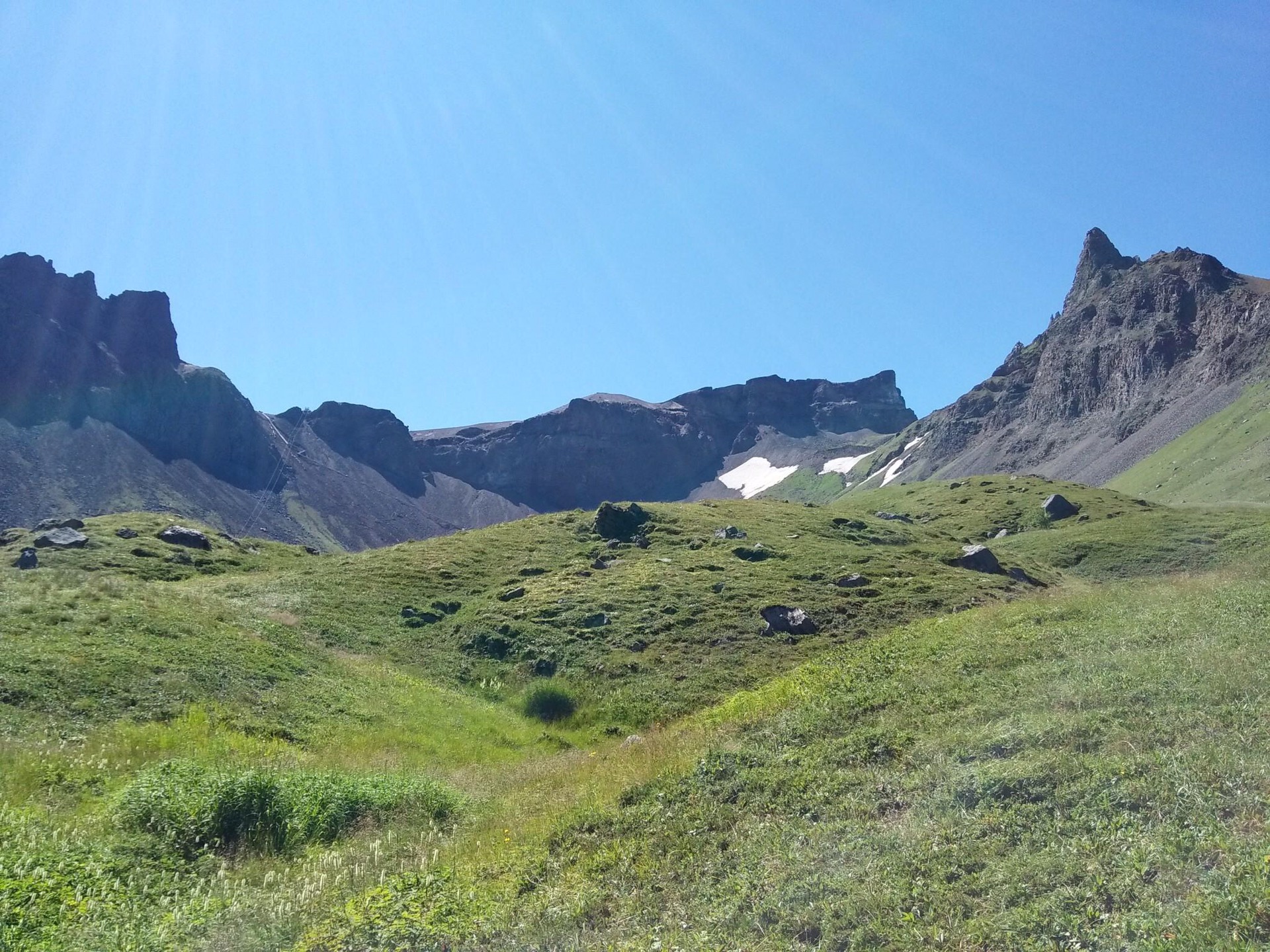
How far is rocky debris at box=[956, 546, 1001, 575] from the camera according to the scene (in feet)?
161

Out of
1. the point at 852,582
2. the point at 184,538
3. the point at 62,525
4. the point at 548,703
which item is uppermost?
the point at 62,525

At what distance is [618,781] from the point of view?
14.6 m

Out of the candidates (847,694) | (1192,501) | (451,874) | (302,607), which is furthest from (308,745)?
(1192,501)

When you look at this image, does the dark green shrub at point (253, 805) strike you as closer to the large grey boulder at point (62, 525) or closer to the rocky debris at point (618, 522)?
the rocky debris at point (618, 522)

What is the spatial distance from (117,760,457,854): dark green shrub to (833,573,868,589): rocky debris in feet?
98.6

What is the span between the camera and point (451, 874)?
37.1ft

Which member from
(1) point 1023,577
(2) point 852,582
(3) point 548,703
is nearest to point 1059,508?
(1) point 1023,577

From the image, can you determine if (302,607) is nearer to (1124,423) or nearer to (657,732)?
(657,732)

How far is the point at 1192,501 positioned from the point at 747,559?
85975 millimetres

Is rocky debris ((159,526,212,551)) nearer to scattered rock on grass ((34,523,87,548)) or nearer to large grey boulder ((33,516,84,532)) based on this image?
large grey boulder ((33,516,84,532))

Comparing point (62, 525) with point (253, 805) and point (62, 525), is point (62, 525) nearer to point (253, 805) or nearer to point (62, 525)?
point (62, 525)

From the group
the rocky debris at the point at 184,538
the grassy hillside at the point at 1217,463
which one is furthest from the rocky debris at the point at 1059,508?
the rocky debris at the point at 184,538

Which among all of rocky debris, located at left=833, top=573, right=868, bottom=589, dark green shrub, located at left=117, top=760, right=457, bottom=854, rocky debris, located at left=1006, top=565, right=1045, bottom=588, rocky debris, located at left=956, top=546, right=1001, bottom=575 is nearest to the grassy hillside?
rocky debris, located at left=1006, top=565, right=1045, bottom=588

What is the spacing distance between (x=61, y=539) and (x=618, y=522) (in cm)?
3446
